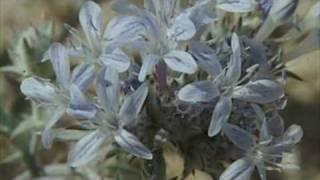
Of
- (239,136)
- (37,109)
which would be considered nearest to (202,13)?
(239,136)

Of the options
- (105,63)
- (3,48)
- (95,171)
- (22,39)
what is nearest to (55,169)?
(95,171)

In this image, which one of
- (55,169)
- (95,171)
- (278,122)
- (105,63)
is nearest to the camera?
(105,63)

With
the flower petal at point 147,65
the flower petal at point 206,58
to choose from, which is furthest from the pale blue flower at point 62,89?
the flower petal at point 206,58

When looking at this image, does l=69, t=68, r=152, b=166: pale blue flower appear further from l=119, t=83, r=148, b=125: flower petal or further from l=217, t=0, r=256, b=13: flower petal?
l=217, t=0, r=256, b=13: flower petal

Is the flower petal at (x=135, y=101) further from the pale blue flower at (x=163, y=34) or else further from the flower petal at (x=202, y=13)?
the flower petal at (x=202, y=13)

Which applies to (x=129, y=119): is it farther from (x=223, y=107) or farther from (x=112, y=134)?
(x=223, y=107)

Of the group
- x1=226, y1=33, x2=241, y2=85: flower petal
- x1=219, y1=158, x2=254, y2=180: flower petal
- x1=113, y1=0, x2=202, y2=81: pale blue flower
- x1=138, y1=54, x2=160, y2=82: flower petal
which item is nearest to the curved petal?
x1=113, y1=0, x2=202, y2=81: pale blue flower
